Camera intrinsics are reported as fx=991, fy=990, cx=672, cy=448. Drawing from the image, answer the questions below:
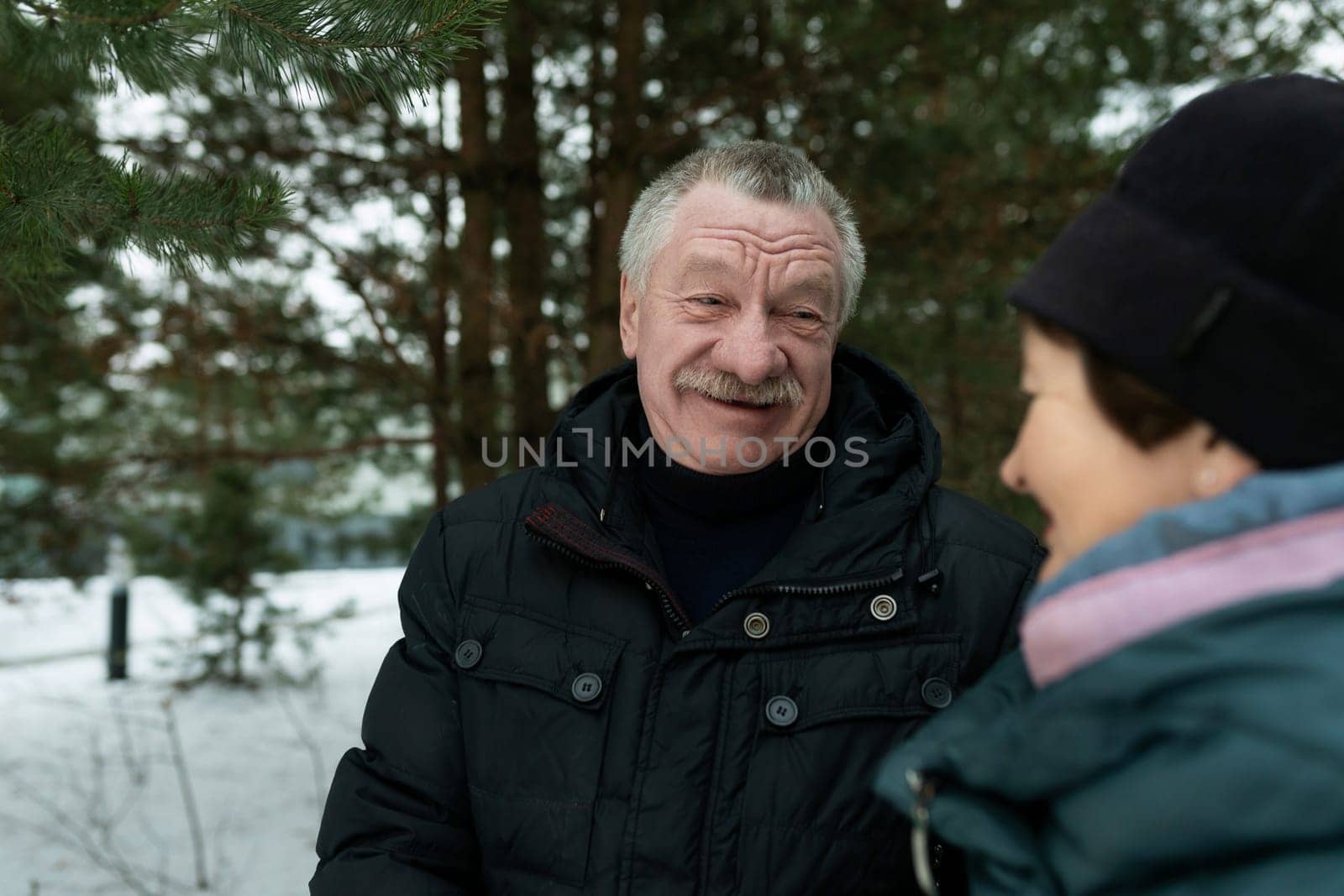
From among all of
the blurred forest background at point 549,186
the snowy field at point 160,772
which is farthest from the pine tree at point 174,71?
the snowy field at point 160,772

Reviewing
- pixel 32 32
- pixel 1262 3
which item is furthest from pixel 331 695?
pixel 1262 3

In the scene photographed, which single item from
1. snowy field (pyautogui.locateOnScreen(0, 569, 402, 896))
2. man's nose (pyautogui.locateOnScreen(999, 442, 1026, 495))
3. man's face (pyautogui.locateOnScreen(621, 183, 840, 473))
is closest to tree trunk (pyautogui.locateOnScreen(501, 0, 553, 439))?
snowy field (pyautogui.locateOnScreen(0, 569, 402, 896))

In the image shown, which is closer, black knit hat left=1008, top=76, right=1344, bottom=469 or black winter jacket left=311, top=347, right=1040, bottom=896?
black knit hat left=1008, top=76, right=1344, bottom=469

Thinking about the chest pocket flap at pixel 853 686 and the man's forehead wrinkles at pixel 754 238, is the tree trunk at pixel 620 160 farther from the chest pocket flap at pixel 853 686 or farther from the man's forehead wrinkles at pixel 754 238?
the chest pocket flap at pixel 853 686

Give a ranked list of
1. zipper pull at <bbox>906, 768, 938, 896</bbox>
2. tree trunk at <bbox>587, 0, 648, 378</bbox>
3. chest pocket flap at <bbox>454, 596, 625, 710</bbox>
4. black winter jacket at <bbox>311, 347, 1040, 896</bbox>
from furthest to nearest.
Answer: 1. tree trunk at <bbox>587, 0, 648, 378</bbox>
2. chest pocket flap at <bbox>454, 596, 625, 710</bbox>
3. black winter jacket at <bbox>311, 347, 1040, 896</bbox>
4. zipper pull at <bbox>906, 768, 938, 896</bbox>

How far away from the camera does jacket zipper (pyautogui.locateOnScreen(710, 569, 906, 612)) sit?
1.65 m

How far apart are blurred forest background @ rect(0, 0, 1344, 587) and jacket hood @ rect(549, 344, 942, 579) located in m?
2.33

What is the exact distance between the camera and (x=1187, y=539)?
904 mm

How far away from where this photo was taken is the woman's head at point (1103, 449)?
960 mm

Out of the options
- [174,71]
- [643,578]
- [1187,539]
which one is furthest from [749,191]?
[1187,539]

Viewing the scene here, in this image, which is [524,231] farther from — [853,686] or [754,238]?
[853,686]

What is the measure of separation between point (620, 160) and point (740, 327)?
9.32ft

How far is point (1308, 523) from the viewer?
866 mm

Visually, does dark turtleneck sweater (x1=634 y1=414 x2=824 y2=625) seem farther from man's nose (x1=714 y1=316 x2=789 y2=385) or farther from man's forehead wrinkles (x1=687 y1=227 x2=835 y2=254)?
man's forehead wrinkles (x1=687 y1=227 x2=835 y2=254)
